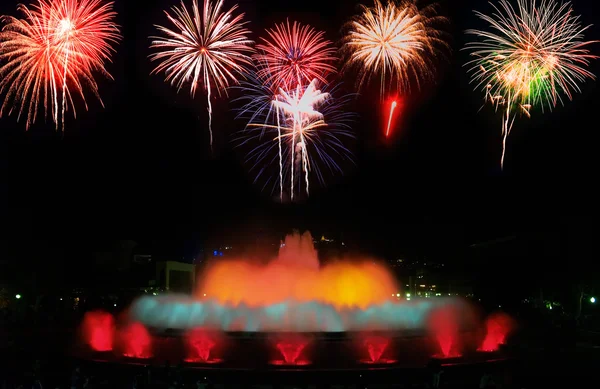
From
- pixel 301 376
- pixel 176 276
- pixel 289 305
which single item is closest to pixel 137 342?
pixel 289 305

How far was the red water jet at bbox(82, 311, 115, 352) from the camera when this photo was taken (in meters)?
18.8

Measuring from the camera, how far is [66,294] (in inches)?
1460

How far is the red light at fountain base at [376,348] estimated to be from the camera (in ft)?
54.1

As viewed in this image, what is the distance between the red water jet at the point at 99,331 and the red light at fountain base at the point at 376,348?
8.52 m

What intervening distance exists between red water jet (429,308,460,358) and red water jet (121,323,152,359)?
902 centimetres

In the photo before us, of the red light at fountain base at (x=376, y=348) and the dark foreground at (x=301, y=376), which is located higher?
the red light at fountain base at (x=376, y=348)

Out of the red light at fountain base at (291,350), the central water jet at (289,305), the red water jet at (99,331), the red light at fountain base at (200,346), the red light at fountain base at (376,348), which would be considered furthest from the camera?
the central water jet at (289,305)

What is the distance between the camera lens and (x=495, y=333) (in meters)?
18.8

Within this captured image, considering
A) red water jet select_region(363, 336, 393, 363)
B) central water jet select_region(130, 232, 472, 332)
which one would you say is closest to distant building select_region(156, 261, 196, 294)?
central water jet select_region(130, 232, 472, 332)

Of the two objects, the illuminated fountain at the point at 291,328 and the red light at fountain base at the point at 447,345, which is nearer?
the illuminated fountain at the point at 291,328

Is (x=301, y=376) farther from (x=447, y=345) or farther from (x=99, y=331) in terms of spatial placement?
(x=99, y=331)

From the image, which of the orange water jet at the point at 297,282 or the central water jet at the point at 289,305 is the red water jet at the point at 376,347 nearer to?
the central water jet at the point at 289,305

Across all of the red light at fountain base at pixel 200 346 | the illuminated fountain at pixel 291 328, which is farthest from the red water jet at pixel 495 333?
the red light at fountain base at pixel 200 346

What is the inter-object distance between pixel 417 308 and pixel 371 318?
259 centimetres
